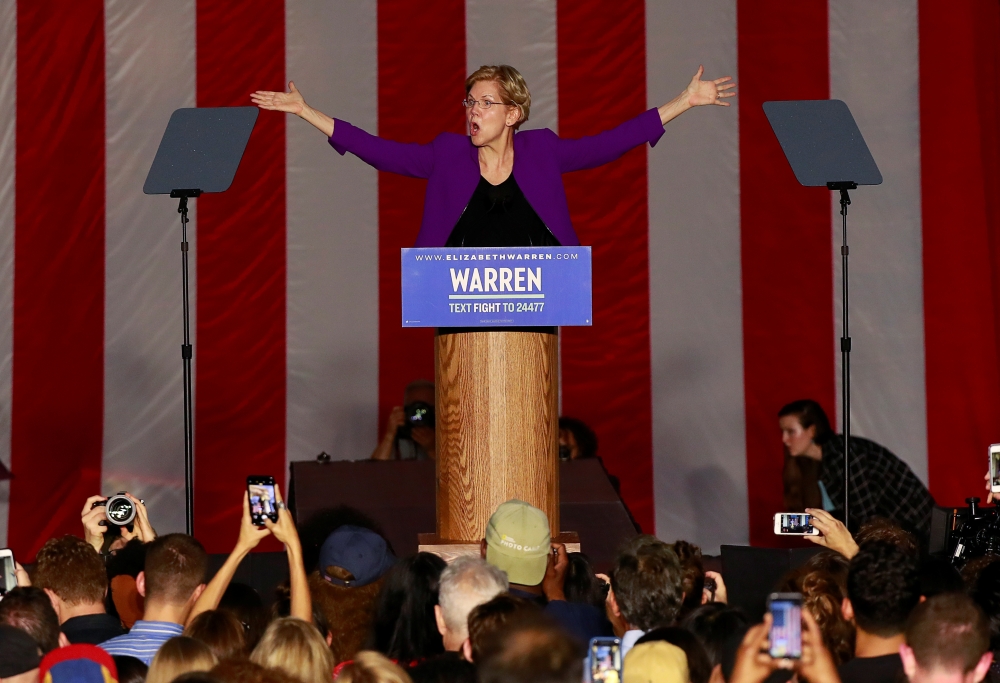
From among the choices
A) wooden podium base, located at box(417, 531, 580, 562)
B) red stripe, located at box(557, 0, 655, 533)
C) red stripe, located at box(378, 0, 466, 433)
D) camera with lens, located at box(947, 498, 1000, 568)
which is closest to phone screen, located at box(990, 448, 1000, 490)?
camera with lens, located at box(947, 498, 1000, 568)

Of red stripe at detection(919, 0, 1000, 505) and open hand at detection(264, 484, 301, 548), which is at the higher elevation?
red stripe at detection(919, 0, 1000, 505)

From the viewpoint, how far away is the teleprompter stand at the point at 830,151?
17.5ft

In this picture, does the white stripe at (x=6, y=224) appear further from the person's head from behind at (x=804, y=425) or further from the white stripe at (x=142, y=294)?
the person's head from behind at (x=804, y=425)

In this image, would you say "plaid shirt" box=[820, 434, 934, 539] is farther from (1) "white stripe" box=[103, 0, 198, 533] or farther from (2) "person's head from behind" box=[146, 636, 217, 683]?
(2) "person's head from behind" box=[146, 636, 217, 683]

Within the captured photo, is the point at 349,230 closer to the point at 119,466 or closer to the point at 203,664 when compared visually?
the point at 119,466

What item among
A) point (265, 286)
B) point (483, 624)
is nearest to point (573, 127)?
point (265, 286)

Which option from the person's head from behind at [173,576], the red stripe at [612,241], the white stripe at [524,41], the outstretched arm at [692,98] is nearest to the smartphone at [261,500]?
the person's head from behind at [173,576]

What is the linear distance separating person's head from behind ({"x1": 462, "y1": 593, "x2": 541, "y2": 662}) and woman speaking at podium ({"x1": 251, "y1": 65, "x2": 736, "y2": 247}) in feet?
5.52

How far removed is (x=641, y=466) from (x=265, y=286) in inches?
79.9

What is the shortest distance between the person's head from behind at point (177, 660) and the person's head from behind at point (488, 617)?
47cm

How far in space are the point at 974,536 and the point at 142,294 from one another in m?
4.23

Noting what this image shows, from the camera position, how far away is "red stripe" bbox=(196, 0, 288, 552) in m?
7.45

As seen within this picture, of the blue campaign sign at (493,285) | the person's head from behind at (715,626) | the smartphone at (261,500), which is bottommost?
the person's head from behind at (715,626)

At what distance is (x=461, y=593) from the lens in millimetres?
3170
